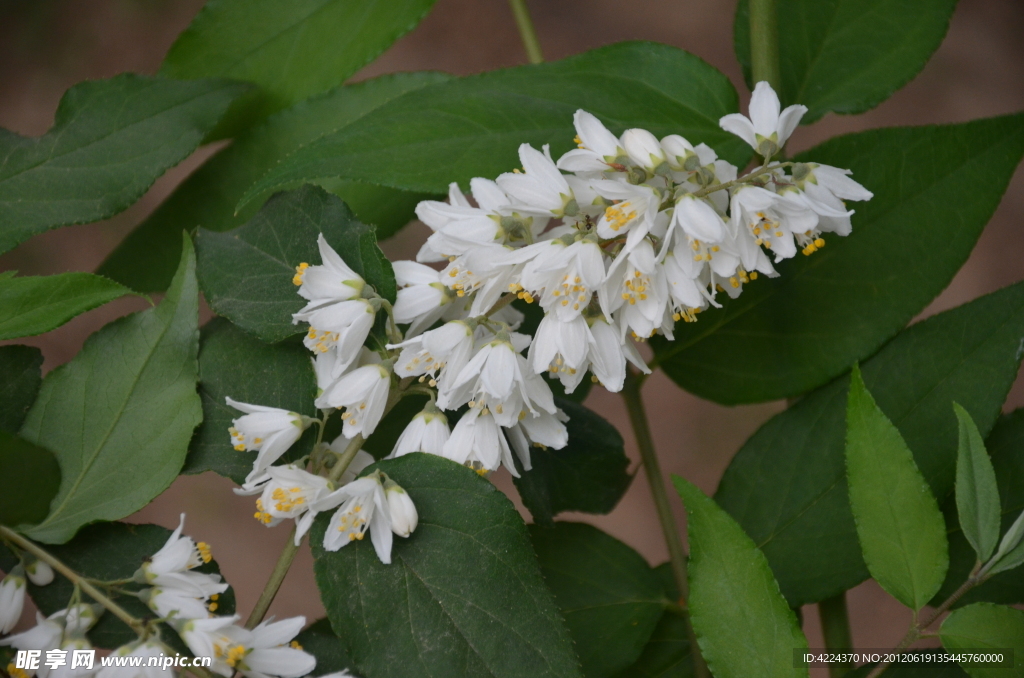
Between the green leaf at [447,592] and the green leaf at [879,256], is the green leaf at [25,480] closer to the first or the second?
the green leaf at [447,592]

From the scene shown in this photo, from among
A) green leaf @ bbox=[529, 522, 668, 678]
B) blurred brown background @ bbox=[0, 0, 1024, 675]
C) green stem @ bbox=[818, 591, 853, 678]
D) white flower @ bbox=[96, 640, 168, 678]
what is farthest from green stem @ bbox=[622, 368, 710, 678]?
blurred brown background @ bbox=[0, 0, 1024, 675]

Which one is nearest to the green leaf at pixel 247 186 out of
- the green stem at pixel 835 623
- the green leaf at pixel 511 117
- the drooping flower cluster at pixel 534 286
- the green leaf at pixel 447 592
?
the green leaf at pixel 511 117

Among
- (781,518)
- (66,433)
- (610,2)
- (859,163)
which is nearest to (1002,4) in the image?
(610,2)

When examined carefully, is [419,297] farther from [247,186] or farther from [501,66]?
[501,66]

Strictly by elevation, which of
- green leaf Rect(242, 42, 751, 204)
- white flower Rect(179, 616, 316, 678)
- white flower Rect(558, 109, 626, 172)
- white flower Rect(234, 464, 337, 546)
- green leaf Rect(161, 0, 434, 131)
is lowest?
white flower Rect(179, 616, 316, 678)

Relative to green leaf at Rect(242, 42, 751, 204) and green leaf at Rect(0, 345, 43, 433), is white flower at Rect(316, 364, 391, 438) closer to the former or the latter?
green leaf at Rect(242, 42, 751, 204)

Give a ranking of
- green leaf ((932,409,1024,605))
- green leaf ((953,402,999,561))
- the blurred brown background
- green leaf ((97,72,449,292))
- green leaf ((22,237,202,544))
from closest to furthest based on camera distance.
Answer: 1. green leaf ((953,402,999,561))
2. green leaf ((22,237,202,544))
3. green leaf ((932,409,1024,605))
4. green leaf ((97,72,449,292))
5. the blurred brown background

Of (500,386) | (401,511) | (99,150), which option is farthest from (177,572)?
(99,150)
